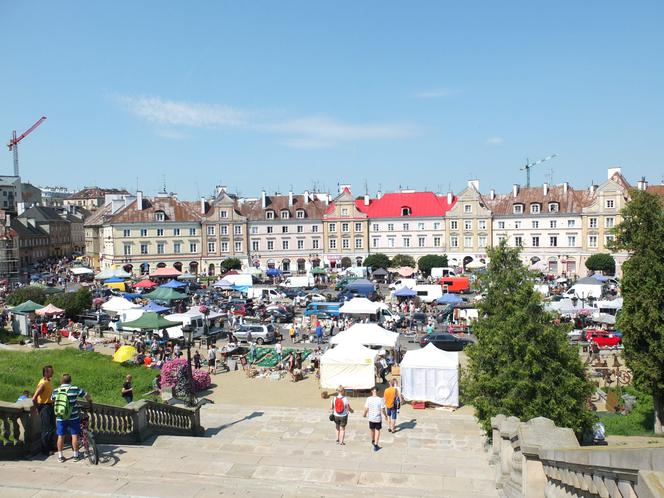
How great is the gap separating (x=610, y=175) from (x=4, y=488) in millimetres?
71641

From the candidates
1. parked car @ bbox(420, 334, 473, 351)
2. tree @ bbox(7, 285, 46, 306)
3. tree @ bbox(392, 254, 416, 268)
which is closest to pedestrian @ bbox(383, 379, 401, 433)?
parked car @ bbox(420, 334, 473, 351)

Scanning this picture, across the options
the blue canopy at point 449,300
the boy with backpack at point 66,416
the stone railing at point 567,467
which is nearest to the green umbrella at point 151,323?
the boy with backpack at point 66,416

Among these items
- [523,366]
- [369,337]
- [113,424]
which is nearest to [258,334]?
[369,337]

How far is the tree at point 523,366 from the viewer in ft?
47.9

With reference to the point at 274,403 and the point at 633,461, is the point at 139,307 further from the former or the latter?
the point at 633,461

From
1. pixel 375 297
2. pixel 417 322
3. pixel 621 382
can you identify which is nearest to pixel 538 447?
pixel 621 382

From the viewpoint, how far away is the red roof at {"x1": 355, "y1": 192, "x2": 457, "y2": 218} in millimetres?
75250

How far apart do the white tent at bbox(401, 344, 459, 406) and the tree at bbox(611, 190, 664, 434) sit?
245 inches

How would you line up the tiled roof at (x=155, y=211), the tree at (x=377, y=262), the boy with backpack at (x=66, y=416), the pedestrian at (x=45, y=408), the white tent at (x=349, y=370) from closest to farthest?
the boy with backpack at (x=66, y=416) → the pedestrian at (x=45, y=408) → the white tent at (x=349, y=370) → the tree at (x=377, y=262) → the tiled roof at (x=155, y=211)

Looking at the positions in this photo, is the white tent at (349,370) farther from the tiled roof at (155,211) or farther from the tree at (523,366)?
the tiled roof at (155,211)

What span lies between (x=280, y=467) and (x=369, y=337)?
57.9 ft

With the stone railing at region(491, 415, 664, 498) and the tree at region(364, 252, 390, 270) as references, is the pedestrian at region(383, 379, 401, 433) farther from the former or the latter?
the tree at region(364, 252, 390, 270)

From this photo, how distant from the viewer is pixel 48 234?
108000 mm

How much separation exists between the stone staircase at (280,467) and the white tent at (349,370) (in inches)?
231
